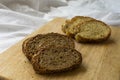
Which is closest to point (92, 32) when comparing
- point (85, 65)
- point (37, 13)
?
point (85, 65)

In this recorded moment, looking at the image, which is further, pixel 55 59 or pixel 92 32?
pixel 92 32

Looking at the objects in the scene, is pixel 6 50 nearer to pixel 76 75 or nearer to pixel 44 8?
pixel 76 75

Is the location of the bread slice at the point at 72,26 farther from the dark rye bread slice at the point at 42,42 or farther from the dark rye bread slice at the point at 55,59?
the dark rye bread slice at the point at 55,59

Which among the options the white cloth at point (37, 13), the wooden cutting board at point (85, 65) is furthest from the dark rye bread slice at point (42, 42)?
the white cloth at point (37, 13)

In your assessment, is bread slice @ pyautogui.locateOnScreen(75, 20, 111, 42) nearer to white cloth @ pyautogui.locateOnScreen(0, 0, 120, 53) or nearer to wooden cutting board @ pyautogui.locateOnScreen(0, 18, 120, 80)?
wooden cutting board @ pyautogui.locateOnScreen(0, 18, 120, 80)

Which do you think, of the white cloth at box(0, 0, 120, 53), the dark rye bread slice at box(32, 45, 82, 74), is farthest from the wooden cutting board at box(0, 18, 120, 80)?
the white cloth at box(0, 0, 120, 53)

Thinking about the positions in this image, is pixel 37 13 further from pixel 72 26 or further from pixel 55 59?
pixel 55 59
